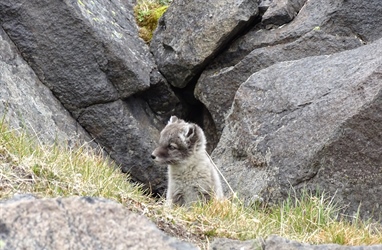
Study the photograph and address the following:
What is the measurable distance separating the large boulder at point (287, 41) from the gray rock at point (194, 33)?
0.26 meters

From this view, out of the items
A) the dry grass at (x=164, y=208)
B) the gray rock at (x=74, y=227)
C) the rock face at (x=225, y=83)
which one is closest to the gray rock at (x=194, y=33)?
the rock face at (x=225, y=83)

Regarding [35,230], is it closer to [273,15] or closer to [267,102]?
[267,102]

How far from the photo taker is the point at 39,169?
612 centimetres

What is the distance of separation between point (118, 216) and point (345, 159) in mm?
4946

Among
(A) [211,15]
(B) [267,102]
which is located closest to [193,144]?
(B) [267,102]

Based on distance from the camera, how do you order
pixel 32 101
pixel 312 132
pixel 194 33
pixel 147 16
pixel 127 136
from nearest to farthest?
pixel 312 132 < pixel 32 101 < pixel 127 136 < pixel 194 33 < pixel 147 16

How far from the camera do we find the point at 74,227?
3.24 metres

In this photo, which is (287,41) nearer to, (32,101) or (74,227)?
(32,101)

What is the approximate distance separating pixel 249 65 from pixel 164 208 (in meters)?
5.45

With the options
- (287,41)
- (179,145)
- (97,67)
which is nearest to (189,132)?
(179,145)

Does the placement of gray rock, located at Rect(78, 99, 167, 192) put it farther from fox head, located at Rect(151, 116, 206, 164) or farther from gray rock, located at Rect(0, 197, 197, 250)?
gray rock, located at Rect(0, 197, 197, 250)

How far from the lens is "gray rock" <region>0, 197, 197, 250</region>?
313 centimetres

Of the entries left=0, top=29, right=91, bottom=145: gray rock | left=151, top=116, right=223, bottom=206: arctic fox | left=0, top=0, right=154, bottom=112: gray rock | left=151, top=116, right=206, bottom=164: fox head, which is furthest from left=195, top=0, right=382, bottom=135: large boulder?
left=0, top=29, right=91, bottom=145: gray rock

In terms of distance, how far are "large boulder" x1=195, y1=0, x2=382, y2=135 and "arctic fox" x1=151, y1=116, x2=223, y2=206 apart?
2.03 m
